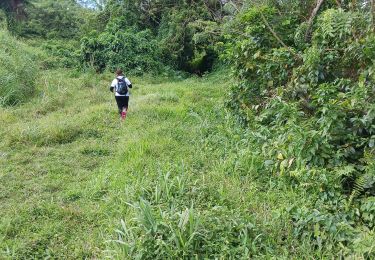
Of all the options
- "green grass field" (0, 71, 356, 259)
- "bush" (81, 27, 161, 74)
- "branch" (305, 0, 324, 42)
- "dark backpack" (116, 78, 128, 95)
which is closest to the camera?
"green grass field" (0, 71, 356, 259)

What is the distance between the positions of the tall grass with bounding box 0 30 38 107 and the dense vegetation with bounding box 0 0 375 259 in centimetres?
7

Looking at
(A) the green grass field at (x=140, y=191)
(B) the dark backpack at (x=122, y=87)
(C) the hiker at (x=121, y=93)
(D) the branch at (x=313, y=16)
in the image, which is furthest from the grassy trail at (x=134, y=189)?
(D) the branch at (x=313, y=16)

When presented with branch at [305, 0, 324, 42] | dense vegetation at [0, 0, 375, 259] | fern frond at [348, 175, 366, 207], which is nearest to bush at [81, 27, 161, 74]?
dense vegetation at [0, 0, 375, 259]

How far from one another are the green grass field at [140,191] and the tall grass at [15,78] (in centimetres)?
117

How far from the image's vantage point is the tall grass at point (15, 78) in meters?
9.18

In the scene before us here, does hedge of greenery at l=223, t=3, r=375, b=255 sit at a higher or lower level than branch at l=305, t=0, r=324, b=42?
lower

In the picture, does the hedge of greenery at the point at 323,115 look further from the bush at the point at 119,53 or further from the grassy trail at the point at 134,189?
the bush at the point at 119,53

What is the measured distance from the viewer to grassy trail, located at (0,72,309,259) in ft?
10.4

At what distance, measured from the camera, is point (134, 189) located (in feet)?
13.9

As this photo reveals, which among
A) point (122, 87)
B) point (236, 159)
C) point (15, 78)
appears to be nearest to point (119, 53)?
point (15, 78)

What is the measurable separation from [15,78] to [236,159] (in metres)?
7.30

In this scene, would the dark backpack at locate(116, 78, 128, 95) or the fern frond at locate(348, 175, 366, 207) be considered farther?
the dark backpack at locate(116, 78, 128, 95)

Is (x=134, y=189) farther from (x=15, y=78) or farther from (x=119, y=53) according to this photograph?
(x=119, y=53)

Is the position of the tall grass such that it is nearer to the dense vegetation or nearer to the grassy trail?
the dense vegetation
